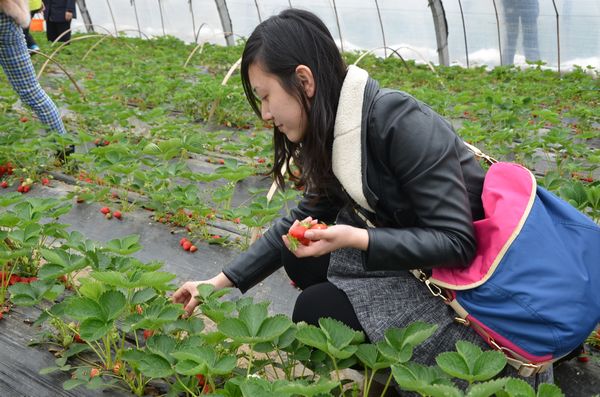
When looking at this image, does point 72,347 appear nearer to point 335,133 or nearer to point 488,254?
point 335,133

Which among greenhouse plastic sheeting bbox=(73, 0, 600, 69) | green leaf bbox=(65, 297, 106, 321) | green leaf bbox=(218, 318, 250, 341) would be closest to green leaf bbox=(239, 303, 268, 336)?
green leaf bbox=(218, 318, 250, 341)

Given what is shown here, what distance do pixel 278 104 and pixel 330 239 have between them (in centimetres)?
42

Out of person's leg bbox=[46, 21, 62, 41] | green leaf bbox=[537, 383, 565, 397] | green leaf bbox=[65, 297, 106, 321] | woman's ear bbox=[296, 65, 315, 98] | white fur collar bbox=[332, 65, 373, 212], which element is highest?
woman's ear bbox=[296, 65, 315, 98]

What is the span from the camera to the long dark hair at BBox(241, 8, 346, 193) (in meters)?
1.69

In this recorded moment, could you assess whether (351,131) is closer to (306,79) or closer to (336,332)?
(306,79)

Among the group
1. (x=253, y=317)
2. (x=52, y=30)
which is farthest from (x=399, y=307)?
(x=52, y=30)

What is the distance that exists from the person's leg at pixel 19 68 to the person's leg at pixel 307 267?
2844 mm

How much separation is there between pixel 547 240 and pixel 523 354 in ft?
0.97

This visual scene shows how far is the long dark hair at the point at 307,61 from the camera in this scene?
1693mm

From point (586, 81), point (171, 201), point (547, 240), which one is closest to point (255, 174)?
point (171, 201)

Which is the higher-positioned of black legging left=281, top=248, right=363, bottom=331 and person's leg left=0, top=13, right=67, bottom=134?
person's leg left=0, top=13, right=67, bottom=134

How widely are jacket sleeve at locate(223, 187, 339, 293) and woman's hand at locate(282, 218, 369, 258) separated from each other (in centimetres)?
45

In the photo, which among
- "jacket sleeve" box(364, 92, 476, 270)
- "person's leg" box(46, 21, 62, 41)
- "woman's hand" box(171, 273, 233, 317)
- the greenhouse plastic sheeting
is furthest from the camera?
"person's leg" box(46, 21, 62, 41)

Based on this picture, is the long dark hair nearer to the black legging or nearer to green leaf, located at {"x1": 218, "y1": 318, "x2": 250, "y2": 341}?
the black legging
